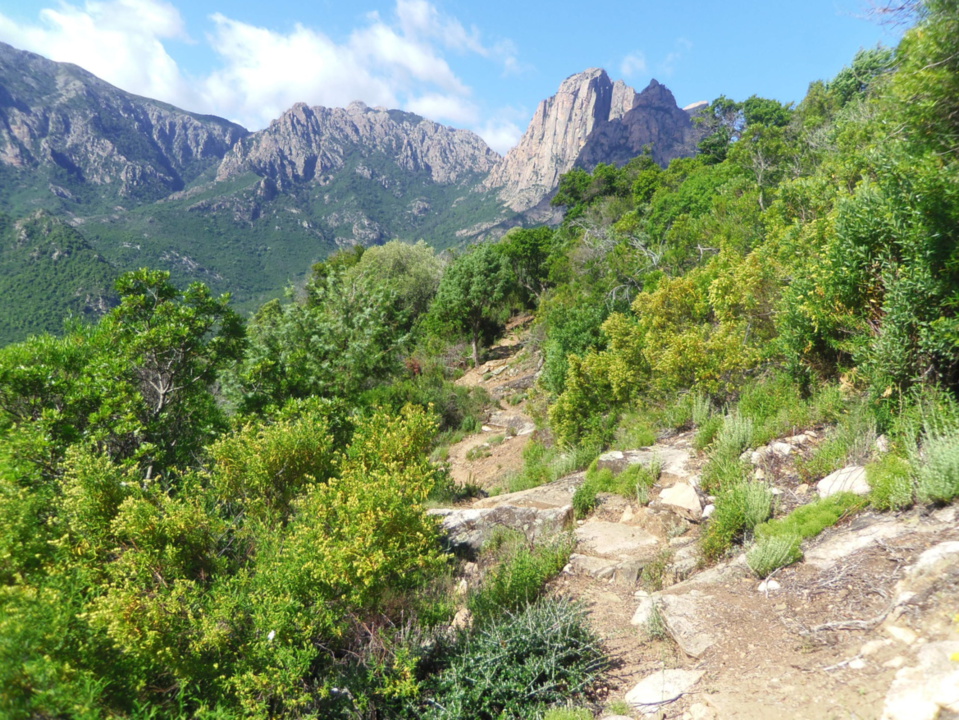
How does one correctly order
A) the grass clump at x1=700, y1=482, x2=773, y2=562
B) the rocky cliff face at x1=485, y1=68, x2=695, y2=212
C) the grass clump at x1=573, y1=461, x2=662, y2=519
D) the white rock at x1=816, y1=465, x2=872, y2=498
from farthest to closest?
the rocky cliff face at x1=485, y1=68, x2=695, y2=212 → the grass clump at x1=573, y1=461, x2=662, y2=519 → the grass clump at x1=700, y1=482, x2=773, y2=562 → the white rock at x1=816, y1=465, x2=872, y2=498

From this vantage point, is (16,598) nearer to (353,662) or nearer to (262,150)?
(353,662)

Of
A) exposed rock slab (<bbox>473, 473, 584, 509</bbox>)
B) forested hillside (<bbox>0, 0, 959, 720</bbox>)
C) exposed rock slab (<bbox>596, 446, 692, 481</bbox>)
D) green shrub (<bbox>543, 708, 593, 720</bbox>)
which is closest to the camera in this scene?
green shrub (<bbox>543, 708, 593, 720</bbox>)

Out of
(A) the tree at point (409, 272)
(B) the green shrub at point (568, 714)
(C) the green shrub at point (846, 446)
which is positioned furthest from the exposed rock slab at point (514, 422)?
(A) the tree at point (409, 272)

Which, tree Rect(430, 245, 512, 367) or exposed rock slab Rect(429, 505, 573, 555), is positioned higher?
tree Rect(430, 245, 512, 367)

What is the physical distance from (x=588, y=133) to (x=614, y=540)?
181 m

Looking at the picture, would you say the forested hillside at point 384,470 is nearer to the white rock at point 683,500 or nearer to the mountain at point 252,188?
the white rock at point 683,500

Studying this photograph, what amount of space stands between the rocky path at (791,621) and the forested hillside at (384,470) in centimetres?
29

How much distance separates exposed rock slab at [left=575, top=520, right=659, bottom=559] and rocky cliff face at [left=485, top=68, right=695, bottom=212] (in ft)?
480

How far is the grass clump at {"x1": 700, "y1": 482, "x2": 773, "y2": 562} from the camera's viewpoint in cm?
550

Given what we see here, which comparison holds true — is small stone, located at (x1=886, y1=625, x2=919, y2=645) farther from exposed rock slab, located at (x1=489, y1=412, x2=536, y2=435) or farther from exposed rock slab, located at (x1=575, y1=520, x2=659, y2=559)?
exposed rock slab, located at (x1=489, y1=412, x2=536, y2=435)

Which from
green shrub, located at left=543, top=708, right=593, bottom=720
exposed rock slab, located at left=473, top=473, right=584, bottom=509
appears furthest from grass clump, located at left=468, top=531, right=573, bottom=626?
exposed rock slab, located at left=473, top=473, right=584, bottom=509

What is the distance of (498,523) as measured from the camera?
7371 mm

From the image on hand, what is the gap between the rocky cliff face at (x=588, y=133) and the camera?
14888cm

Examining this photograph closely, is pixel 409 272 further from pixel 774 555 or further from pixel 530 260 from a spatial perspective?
pixel 774 555
